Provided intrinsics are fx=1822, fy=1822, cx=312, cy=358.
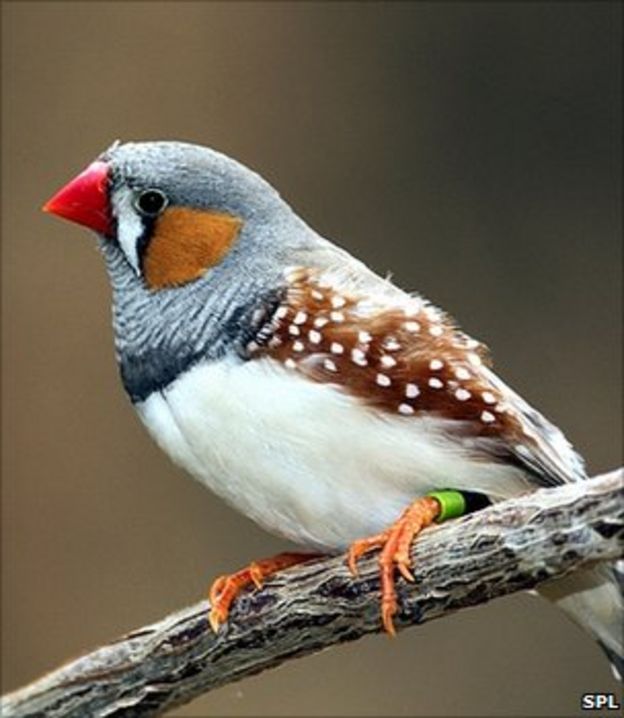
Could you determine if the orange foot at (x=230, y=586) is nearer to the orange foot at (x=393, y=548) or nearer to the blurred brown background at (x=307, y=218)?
the orange foot at (x=393, y=548)

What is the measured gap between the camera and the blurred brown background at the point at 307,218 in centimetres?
276

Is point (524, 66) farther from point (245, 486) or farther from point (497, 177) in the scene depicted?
point (245, 486)

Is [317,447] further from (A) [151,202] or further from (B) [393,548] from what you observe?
(A) [151,202]

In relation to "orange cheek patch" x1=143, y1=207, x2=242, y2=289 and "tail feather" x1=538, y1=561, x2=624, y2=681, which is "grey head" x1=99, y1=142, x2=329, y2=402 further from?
"tail feather" x1=538, y1=561, x2=624, y2=681

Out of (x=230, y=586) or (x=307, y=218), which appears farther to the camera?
(x=307, y=218)

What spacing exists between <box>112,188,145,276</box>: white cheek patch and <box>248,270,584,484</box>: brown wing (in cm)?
14

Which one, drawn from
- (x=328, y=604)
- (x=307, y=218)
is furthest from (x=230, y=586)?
(x=307, y=218)

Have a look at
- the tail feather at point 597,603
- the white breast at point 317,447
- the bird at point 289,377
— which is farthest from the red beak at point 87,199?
the tail feather at point 597,603

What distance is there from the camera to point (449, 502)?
1504 millimetres

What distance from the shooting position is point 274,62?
2811 mm

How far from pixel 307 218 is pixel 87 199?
122 cm

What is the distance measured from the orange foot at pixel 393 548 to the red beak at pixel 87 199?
0.36m

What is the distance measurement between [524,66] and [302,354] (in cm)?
141

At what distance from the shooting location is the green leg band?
150cm
